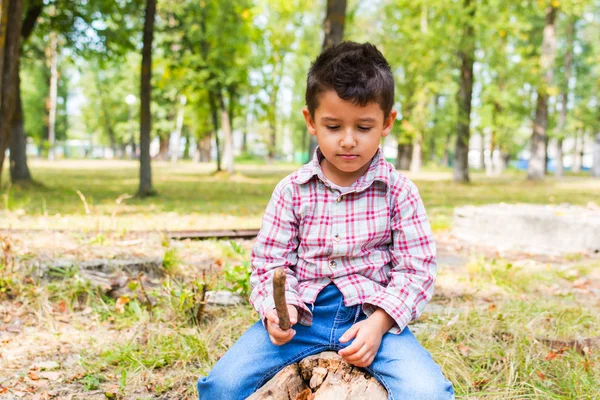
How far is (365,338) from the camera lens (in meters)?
1.88

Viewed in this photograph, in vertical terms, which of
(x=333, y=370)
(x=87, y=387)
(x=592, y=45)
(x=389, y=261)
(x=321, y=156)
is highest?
(x=592, y=45)

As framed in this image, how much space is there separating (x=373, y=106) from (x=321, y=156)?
331 millimetres

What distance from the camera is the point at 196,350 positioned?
2994 millimetres

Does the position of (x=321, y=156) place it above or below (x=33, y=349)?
above

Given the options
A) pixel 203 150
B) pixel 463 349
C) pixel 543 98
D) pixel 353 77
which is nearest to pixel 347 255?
pixel 353 77

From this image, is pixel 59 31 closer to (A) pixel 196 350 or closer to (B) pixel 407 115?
(A) pixel 196 350

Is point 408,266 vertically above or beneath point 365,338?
above

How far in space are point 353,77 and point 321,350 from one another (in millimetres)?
977

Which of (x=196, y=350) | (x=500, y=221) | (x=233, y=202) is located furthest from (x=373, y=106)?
(x=233, y=202)

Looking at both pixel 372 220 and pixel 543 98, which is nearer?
pixel 372 220

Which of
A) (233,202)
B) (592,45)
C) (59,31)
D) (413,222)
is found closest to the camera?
(413,222)

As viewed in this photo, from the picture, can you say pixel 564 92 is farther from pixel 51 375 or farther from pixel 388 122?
pixel 51 375

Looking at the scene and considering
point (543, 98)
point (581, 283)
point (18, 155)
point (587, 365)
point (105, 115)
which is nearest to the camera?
point (587, 365)

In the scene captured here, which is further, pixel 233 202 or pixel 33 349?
pixel 233 202
